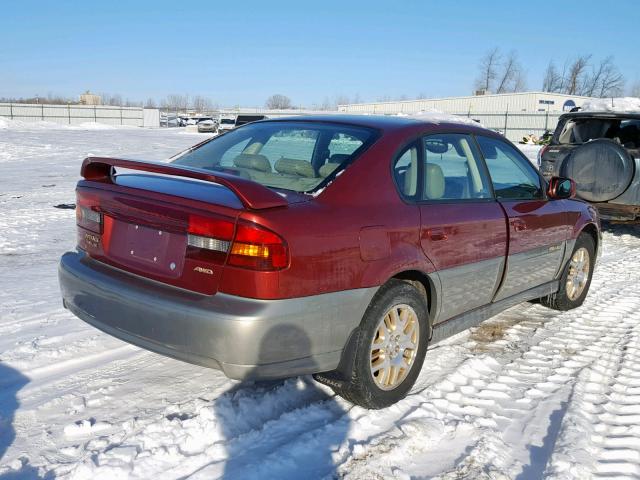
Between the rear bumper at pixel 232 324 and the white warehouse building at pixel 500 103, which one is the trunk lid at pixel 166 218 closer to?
the rear bumper at pixel 232 324

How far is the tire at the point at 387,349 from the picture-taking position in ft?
9.89

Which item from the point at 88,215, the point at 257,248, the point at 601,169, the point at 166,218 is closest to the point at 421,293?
the point at 257,248

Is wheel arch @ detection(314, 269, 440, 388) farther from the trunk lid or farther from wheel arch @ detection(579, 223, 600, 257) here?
wheel arch @ detection(579, 223, 600, 257)

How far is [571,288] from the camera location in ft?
17.4

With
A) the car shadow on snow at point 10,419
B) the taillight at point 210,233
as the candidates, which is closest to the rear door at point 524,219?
the taillight at point 210,233

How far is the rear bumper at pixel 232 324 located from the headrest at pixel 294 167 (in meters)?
0.74

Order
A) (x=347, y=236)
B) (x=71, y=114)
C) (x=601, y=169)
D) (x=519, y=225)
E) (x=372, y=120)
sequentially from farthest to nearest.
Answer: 1. (x=71, y=114)
2. (x=601, y=169)
3. (x=519, y=225)
4. (x=372, y=120)
5. (x=347, y=236)

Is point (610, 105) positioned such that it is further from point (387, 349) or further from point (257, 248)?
point (257, 248)

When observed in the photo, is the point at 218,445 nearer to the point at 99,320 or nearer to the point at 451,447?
the point at 99,320

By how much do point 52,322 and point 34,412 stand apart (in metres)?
1.41

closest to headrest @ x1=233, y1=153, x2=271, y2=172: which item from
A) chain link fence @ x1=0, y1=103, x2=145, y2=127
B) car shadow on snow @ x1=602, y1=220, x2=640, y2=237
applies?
car shadow on snow @ x1=602, y1=220, x2=640, y2=237

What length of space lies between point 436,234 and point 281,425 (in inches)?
54.4

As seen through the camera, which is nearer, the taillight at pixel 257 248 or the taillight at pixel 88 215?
the taillight at pixel 257 248

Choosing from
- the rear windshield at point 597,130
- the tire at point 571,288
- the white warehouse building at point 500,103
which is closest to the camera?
the tire at point 571,288
